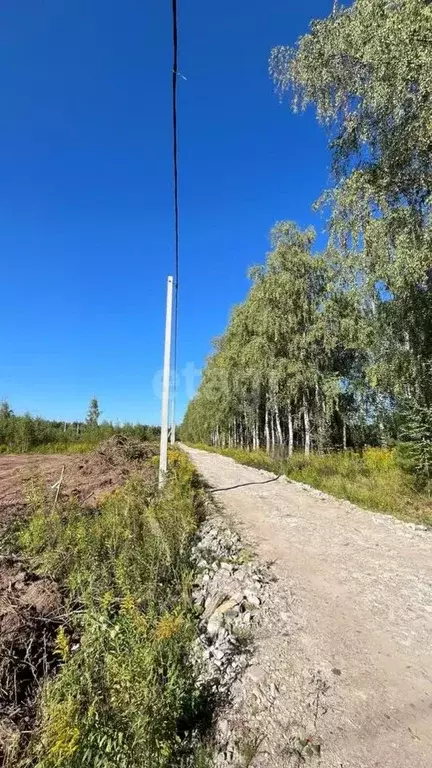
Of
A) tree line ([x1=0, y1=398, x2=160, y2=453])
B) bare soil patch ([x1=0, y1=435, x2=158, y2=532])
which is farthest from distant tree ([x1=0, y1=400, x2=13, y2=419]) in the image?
bare soil patch ([x1=0, y1=435, x2=158, y2=532])

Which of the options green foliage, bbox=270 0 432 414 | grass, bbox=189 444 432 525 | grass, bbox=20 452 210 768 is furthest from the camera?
grass, bbox=189 444 432 525

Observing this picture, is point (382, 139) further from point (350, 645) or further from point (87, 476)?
point (87, 476)

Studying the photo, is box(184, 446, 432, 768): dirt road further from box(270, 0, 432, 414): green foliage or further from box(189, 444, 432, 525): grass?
box(270, 0, 432, 414): green foliage

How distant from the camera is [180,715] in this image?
248 centimetres

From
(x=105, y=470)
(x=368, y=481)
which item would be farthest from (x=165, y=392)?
(x=368, y=481)

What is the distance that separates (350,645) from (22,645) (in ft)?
9.17

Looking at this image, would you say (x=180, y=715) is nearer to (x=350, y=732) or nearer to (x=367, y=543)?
(x=350, y=732)

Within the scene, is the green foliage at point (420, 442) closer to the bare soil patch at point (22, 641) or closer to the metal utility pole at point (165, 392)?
the metal utility pole at point (165, 392)

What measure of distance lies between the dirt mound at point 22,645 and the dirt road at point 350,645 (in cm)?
171

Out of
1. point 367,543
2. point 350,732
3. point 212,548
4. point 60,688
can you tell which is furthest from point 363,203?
point 60,688

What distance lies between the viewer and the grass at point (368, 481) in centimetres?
759

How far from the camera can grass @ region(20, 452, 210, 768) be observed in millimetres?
2143

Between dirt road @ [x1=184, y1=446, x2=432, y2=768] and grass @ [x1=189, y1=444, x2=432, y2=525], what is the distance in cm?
139

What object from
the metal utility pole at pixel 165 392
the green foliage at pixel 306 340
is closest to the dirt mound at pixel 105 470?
the metal utility pole at pixel 165 392
